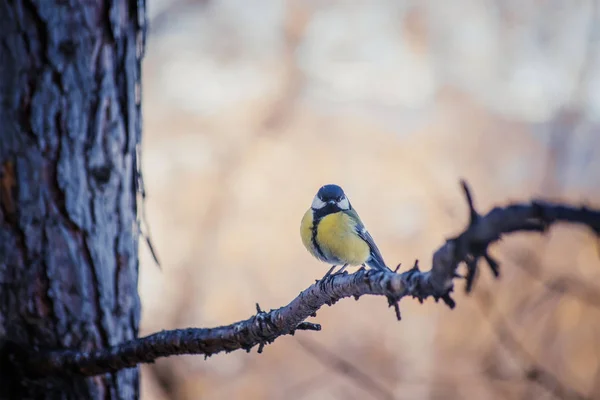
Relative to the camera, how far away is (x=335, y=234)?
3.04 meters

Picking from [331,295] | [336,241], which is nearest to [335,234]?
[336,241]

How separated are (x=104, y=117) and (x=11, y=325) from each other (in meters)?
0.74

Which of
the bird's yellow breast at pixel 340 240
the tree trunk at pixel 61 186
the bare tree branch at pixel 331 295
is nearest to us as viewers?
the bare tree branch at pixel 331 295

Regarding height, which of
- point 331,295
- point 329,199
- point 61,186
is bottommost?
point 331,295

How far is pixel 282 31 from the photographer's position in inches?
328

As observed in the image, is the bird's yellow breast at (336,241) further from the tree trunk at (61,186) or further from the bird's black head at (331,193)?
the tree trunk at (61,186)

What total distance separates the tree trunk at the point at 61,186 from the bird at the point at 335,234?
1.04 m

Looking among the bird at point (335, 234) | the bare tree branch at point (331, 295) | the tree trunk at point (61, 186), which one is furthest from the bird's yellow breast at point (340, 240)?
the bare tree branch at point (331, 295)

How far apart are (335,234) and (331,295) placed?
142 cm

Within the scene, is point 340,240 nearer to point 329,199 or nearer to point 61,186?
point 329,199

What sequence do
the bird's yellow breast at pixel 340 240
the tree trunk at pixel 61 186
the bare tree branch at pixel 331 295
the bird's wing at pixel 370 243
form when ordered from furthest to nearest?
the bird's wing at pixel 370 243, the bird's yellow breast at pixel 340 240, the tree trunk at pixel 61 186, the bare tree branch at pixel 331 295

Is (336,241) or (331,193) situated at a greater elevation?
(331,193)

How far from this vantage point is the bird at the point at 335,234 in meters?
3.04

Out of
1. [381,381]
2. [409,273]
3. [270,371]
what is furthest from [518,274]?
[409,273]
